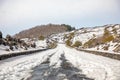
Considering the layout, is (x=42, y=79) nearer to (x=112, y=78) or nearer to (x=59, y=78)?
(x=59, y=78)

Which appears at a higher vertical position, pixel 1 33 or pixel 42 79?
pixel 1 33

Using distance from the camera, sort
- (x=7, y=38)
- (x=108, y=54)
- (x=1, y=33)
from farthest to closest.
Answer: (x=7, y=38), (x=1, y=33), (x=108, y=54)

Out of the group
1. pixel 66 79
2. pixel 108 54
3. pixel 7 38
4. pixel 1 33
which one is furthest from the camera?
pixel 7 38

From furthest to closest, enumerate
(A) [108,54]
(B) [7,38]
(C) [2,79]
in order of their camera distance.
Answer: (B) [7,38], (A) [108,54], (C) [2,79]

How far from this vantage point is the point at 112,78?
11219mm

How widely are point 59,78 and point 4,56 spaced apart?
834 inches

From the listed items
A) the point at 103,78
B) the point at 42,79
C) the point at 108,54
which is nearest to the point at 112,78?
the point at 103,78

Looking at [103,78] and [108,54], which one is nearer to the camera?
[103,78]

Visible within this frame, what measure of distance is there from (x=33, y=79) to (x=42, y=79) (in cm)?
45

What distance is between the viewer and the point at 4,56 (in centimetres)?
3103

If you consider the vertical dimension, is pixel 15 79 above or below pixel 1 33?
below

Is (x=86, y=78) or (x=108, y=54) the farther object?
(x=108, y=54)

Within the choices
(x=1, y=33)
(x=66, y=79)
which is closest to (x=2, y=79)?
(x=66, y=79)

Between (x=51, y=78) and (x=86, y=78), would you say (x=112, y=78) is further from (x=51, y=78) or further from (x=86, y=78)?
(x=51, y=78)
